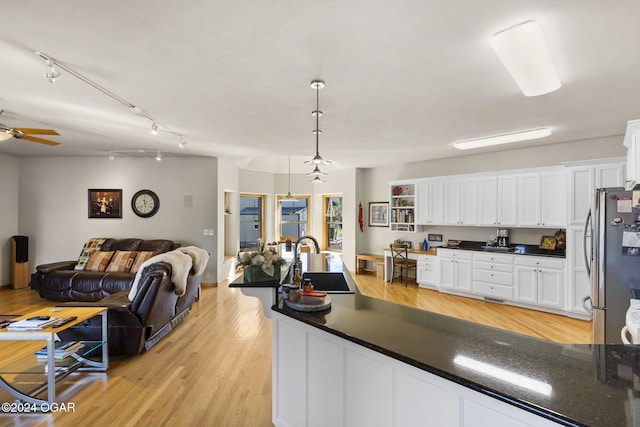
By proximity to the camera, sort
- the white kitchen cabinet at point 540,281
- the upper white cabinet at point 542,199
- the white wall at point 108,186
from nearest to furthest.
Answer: the white kitchen cabinet at point 540,281, the upper white cabinet at point 542,199, the white wall at point 108,186

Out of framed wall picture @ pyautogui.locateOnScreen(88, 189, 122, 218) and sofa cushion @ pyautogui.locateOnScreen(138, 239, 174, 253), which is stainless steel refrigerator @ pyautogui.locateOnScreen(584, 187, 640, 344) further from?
framed wall picture @ pyautogui.locateOnScreen(88, 189, 122, 218)

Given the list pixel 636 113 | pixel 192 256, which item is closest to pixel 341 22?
pixel 192 256

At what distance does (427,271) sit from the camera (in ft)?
20.0

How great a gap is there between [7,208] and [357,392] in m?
7.78

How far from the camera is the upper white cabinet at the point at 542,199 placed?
4598 mm

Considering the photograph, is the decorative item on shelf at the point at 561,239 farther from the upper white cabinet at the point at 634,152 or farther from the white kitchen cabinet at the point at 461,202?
the upper white cabinet at the point at 634,152

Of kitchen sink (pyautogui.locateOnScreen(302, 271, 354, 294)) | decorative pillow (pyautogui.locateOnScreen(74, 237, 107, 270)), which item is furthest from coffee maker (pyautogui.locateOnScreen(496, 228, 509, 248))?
decorative pillow (pyautogui.locateOnScreen(74, 237, 107, 270))

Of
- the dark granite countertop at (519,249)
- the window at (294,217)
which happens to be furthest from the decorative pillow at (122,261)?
the dark granite countertop at (519,249)

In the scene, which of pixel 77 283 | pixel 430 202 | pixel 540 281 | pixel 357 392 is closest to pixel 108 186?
pixel 77 283

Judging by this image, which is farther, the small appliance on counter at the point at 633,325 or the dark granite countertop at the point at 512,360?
the small appliance on counter at the point at 633,325

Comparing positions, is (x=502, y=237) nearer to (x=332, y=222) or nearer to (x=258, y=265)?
(x=332, y=222)

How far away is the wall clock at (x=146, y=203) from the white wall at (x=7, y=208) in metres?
2.32

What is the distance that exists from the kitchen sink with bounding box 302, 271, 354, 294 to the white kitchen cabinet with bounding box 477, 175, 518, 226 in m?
3.64

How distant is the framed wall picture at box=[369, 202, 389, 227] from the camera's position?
7.39 m
